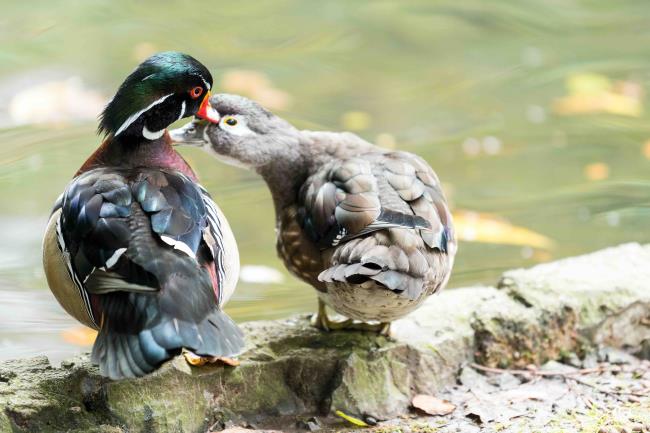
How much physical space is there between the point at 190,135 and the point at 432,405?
1.63 meters

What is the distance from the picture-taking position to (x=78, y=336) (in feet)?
16.4

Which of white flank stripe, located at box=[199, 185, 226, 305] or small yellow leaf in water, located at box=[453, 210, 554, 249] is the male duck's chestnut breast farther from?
small yellow leaf in water, located at box=[453, 210, 554, 249]

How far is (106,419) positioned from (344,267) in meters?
0.92

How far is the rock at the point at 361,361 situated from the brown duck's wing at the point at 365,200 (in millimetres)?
454

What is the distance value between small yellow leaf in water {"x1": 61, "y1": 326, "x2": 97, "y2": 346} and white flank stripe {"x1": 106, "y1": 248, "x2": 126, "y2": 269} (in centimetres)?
188

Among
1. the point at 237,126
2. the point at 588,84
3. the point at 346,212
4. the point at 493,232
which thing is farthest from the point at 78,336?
the point at 588,84

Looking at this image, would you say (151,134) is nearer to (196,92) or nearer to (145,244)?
(196,92)

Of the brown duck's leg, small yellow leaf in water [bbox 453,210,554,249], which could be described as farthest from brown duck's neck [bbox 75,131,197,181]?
small yellow leaf in water [bbox 453,210,554,249]

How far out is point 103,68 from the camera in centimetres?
781

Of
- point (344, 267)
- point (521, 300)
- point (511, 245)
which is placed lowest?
point (511, 245)

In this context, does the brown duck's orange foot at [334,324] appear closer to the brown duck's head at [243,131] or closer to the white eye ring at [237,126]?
the brown duck's head at [243,131]

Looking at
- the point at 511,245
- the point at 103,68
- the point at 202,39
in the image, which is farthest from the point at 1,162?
the point at 511,245

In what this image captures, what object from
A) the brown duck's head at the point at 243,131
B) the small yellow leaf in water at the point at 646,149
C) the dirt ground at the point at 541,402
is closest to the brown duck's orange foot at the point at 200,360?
the dirt ground at the point at 541,402

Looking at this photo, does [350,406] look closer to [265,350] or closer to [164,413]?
[265,350]
